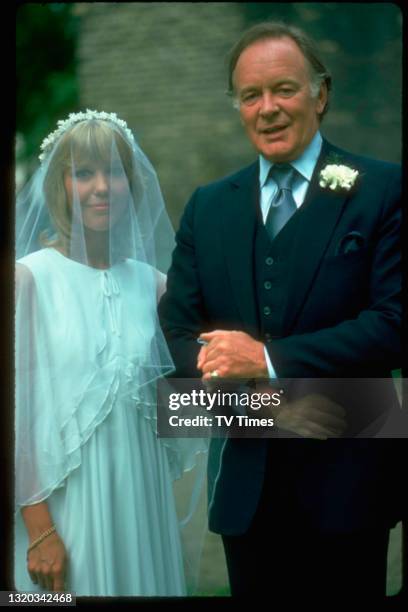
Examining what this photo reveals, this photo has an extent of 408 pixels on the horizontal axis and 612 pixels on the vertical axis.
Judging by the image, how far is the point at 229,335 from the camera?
264cm

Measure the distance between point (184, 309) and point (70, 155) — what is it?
52 centimetres

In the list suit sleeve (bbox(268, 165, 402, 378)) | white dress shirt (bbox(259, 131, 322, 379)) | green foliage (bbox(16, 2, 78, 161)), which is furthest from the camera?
green foliage (bbox(16, 2, 78, 161))

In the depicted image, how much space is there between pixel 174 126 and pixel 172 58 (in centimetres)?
20

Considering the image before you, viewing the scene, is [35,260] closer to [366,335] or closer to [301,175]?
[301,175]

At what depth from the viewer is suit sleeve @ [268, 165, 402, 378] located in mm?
2586

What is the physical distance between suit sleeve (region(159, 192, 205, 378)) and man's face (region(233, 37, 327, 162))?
0.31 meters

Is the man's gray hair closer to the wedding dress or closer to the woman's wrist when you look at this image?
the wedding dress

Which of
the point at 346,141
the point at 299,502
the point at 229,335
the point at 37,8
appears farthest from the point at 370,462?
the point at 37,8

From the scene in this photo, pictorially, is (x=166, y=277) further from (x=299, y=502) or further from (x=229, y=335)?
(x=299, y=502)

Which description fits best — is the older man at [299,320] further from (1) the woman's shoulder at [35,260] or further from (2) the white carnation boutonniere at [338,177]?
(1) the woman's shoulder at [35,260]

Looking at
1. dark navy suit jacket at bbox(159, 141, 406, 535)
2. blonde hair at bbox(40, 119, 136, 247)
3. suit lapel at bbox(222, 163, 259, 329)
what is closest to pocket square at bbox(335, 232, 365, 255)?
dark navy suit jacket at bbox(159, 141, 406, 535)

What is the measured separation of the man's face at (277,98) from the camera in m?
2.65

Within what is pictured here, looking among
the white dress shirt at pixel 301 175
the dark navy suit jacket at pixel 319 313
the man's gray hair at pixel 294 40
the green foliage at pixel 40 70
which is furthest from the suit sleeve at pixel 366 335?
the green foliage at pixel 40 70

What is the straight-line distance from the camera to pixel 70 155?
109 inches
